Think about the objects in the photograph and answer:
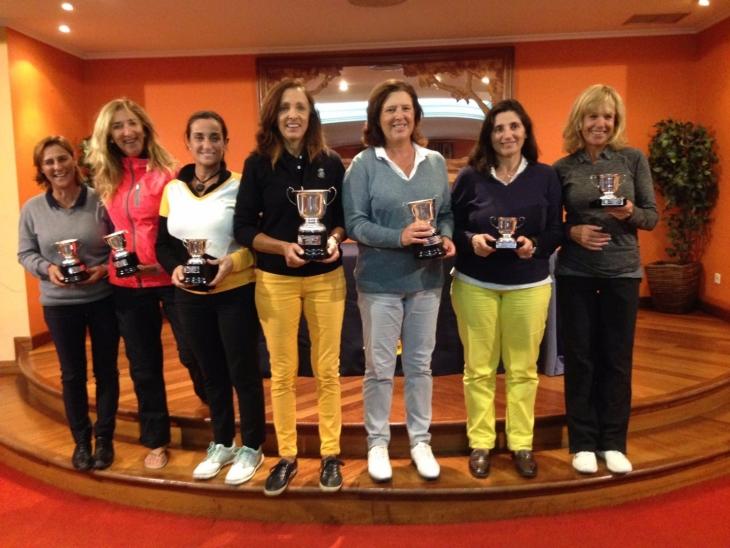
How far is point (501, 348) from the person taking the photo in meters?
2.40

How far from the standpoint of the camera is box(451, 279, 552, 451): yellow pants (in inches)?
Answer: 88.6

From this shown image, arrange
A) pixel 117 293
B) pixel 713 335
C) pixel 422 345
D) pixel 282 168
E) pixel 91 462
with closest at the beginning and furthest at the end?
pixel 282 168
pixel 422 345
pixel 117 293
pixel 91 462
pixel 713 335

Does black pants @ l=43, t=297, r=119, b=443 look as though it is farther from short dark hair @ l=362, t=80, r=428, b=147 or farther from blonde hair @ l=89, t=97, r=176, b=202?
short dark hair @ l=362, t=80, r=428, b=147

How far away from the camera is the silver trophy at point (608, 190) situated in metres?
2.16

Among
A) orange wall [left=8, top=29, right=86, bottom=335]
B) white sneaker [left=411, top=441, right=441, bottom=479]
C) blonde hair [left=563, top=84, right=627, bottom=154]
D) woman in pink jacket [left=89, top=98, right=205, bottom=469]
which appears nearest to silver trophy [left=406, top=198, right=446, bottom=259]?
blonde hair [left=563, top=84, right=627, bottom=154]

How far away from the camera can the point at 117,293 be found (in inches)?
94.9

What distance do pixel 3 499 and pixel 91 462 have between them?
1.62ft

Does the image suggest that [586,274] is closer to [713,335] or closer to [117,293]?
[117,293]

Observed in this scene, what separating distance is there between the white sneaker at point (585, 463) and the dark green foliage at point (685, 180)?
11.8 ft

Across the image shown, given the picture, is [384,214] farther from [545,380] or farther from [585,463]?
[545,380]

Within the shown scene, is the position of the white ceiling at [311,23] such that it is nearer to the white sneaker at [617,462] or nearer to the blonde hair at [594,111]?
the blonde hair at [594,111]

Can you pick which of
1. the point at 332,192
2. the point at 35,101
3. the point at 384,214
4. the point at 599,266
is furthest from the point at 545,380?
the point at 35,101

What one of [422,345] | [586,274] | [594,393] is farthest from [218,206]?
[594,393]

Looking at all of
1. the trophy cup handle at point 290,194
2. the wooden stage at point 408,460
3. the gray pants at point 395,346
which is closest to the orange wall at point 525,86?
the wooden stage at point 408,460
